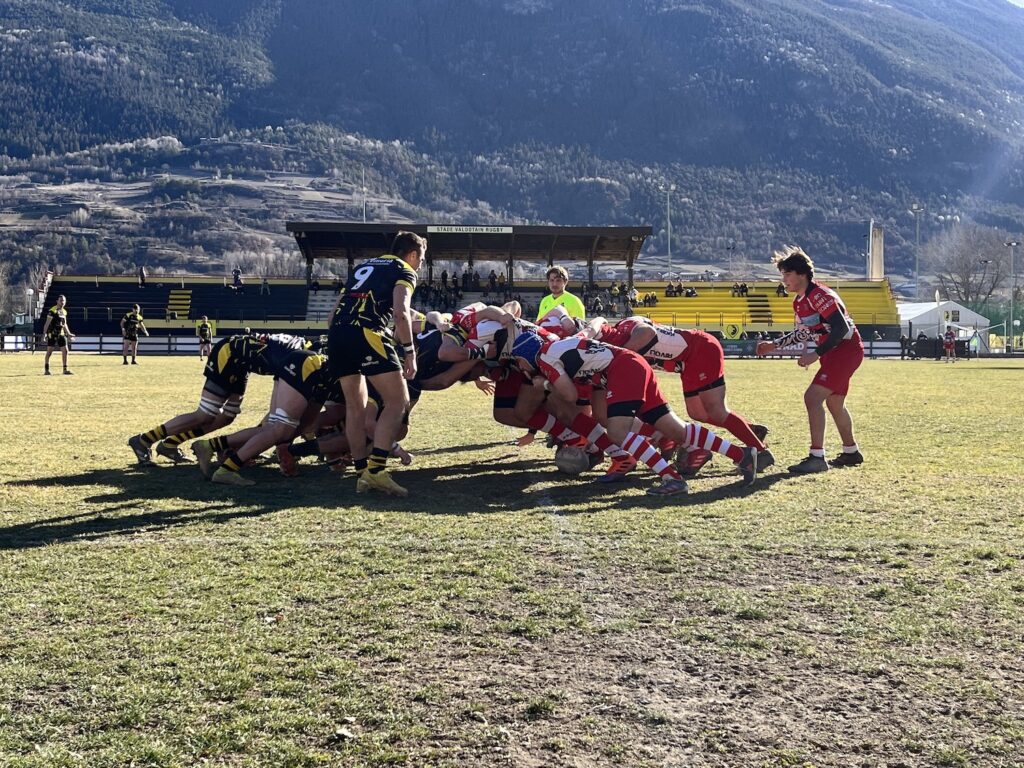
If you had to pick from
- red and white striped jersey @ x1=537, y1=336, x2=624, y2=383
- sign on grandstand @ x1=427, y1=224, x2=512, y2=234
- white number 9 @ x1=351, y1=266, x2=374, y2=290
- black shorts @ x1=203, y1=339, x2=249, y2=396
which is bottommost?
black shorts @ x1=203, y1=339, x2=249, y2=396

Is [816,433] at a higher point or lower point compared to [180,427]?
higher

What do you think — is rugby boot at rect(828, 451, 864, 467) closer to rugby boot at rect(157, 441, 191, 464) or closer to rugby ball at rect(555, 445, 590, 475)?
rugby ball at rect(555, 445, 590, 475)

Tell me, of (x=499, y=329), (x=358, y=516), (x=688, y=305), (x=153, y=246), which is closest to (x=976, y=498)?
(x=499, y=329)

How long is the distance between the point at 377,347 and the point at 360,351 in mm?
131

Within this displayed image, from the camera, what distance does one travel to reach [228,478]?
24.4ft

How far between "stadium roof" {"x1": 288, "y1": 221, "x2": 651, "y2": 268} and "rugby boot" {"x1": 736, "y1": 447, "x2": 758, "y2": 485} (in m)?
38.0

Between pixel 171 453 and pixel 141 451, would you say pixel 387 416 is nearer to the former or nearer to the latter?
pixel 171 453

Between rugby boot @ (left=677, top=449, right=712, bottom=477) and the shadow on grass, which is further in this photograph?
rugby boot @ (left=677, top=449, right=712, bottom=477)

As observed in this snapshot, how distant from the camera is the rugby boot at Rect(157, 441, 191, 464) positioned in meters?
8.40

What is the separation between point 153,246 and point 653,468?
156 metres

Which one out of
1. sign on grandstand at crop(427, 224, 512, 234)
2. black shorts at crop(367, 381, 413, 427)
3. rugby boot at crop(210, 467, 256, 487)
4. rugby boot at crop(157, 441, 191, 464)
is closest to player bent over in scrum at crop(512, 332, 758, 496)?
black shorts at crop(367, 381, 413, 427)

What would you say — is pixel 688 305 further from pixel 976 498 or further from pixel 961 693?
pixel 961 693

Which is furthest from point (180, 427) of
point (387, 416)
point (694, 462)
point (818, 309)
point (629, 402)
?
point (818, 309)

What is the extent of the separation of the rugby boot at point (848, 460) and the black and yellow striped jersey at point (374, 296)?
4.44 m
